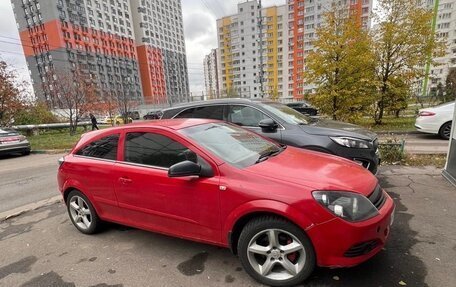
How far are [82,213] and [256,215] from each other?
269 centimetres

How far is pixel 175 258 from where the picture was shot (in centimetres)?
297

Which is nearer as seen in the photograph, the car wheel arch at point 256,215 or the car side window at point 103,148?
the car wheel arch at point 256,215

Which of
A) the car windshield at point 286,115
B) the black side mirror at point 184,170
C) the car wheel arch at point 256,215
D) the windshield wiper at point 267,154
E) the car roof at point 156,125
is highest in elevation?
the car roof at point 156,125

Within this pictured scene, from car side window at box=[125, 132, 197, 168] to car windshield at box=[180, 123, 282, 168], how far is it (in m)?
0.18

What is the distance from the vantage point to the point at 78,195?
3.67 meters

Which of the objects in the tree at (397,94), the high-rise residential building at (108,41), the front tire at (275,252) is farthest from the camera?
the high-rise residential building at (108,41)

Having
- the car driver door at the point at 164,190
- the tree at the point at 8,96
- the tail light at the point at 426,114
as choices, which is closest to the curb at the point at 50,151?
the tree at the point at 8,96

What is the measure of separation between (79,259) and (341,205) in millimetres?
2977

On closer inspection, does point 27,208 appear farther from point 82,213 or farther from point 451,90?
point 451,90

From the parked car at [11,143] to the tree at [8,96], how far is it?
733cm

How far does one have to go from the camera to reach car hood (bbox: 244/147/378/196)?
7.48 ft

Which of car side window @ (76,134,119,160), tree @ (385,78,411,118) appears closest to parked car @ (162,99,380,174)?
car side window @ (76,134,119,160)

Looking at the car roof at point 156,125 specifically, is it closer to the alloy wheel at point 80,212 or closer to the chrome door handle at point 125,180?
the chrome door handle at point 125,180

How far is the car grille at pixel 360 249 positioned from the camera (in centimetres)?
214
